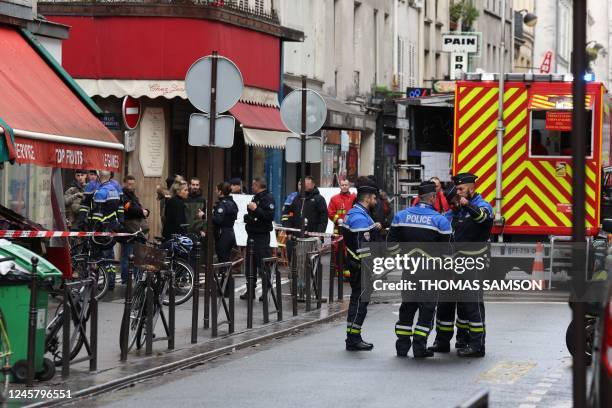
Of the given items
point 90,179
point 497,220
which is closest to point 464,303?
point 497,220

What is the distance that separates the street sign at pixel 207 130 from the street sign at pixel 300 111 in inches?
145

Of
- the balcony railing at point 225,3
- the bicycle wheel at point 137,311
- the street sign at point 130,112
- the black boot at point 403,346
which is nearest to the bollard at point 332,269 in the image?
the street sign at point 130,112

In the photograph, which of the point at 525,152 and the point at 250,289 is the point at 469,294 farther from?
the point at 525,152

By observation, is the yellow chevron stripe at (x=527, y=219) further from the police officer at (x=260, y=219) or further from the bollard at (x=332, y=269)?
the police officer at (x=260, y=219)

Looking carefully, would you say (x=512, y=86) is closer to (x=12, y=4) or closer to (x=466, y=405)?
(x=12, y=4)

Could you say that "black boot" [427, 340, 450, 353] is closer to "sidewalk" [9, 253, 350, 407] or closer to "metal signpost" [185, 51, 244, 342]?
"sidewalk" [9, 253, 350, 407]

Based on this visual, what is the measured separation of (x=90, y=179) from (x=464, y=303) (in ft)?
36.4

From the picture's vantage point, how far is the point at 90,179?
79.4 ft

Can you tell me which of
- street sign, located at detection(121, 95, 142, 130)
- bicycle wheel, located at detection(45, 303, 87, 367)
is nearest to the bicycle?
bicycle wheel, located at detection(45, 303, 87, 367)

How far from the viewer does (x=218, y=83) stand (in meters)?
16.4

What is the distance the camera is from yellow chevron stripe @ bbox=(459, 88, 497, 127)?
21531mm

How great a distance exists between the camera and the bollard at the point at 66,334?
12.0 metres

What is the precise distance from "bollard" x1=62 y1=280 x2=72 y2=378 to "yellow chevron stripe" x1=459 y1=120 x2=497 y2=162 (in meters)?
10.5

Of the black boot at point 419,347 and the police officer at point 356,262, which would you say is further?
the police officer at point 356,262
